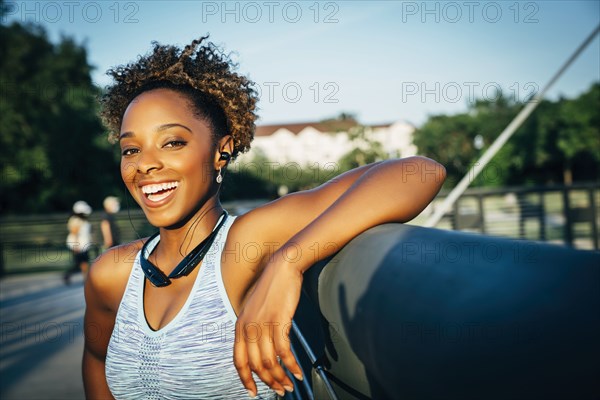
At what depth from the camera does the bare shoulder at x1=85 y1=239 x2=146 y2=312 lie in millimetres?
2090

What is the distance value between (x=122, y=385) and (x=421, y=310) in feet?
4.87

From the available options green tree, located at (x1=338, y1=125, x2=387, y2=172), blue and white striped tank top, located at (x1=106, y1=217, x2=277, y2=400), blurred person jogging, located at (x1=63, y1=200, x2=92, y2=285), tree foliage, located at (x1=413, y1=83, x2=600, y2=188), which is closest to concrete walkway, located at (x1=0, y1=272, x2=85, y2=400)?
blurred person jogging, located at (x1=63, y1=200, x2=92, y2=285)

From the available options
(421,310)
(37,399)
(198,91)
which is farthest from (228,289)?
(37,399)

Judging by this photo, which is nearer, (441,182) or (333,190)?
(441,182)

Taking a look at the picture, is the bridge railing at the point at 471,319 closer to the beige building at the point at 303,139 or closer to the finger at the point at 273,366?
the finger at the point at 273,366

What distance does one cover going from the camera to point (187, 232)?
2027 mm

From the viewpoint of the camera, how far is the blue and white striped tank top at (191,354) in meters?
1.74

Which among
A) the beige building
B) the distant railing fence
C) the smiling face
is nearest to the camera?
the smiling face

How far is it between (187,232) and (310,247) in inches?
33.4

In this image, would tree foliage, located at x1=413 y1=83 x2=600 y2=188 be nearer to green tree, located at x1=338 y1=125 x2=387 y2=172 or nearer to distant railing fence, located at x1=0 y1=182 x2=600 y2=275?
green tree, located at x1=338 y1=125 x2=387 y2=172

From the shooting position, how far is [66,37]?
39.0 meters

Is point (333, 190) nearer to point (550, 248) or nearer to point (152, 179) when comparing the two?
point (152, 179)

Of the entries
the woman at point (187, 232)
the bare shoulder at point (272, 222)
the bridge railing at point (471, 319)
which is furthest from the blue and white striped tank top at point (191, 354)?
the bridge railing at point (471, 319)

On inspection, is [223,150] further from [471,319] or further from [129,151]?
[471,319]
